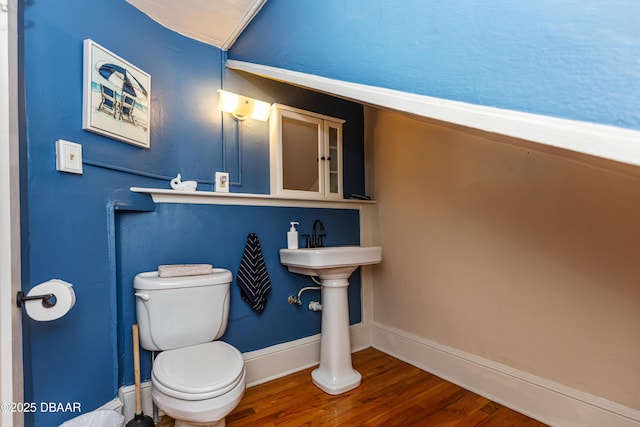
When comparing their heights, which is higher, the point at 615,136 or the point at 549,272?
the point at 615,136

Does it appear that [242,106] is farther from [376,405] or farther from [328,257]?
[376,405]

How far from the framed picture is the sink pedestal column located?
4.43 feet

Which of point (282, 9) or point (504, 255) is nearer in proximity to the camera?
point (282, 9)

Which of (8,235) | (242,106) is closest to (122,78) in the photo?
(242,106)

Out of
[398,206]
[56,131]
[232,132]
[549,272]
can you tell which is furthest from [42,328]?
[549,272]

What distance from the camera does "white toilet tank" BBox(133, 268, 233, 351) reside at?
4.99 ft

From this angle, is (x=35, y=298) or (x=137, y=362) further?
(x=137, y=362)

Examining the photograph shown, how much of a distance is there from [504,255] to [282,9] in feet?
5.80

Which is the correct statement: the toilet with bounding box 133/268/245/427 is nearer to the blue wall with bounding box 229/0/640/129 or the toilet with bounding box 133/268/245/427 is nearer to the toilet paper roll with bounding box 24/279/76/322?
the toilet paper roll with bounding box 24/279/76/322

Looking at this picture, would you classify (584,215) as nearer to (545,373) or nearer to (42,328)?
(545,373)

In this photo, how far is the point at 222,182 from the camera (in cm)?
194

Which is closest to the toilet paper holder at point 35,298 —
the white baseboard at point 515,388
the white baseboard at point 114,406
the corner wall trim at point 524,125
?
the white baseboard at point 114,406

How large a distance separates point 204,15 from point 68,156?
40.4 inches

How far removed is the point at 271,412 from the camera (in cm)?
170
